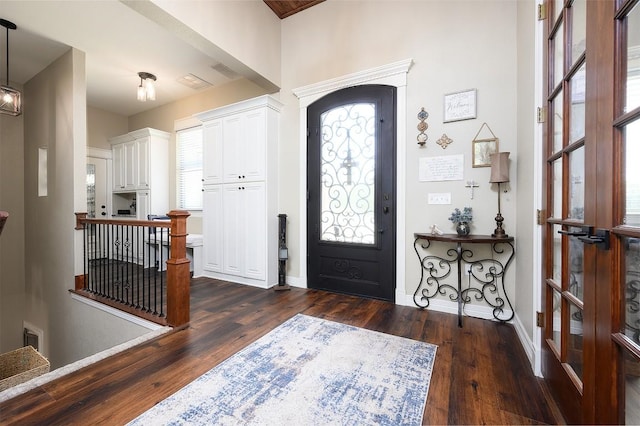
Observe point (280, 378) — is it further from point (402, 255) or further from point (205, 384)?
point (402, 255)

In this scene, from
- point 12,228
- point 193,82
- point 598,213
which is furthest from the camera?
point 193,82

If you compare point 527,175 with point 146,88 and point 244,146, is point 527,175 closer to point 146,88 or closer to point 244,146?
point 244,146

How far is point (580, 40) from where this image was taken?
3.72 feet

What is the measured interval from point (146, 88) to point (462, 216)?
4310mm

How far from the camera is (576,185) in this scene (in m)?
1.19

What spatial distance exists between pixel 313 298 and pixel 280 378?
145 cm

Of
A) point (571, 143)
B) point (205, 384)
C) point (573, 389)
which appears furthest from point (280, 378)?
point (571, 143)

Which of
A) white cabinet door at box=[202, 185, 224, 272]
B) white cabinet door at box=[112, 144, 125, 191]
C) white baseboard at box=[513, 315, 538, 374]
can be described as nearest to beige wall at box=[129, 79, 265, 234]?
white cabinet door at box=[112, 144, 125, 191]

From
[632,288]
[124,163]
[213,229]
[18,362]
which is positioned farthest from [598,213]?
[124,163]

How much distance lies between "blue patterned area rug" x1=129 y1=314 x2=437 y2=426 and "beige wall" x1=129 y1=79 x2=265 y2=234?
Result: 140 inches

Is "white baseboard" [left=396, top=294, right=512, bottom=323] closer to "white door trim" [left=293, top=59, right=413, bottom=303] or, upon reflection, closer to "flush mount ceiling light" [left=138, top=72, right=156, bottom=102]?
"white door trim" [left=293, top=59, right=413, bottom=303]

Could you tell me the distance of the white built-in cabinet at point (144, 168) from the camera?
492 cm

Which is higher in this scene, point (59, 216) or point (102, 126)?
point (102, 126)

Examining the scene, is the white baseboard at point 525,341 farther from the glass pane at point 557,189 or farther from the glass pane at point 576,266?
the glass pane at point 557,189
